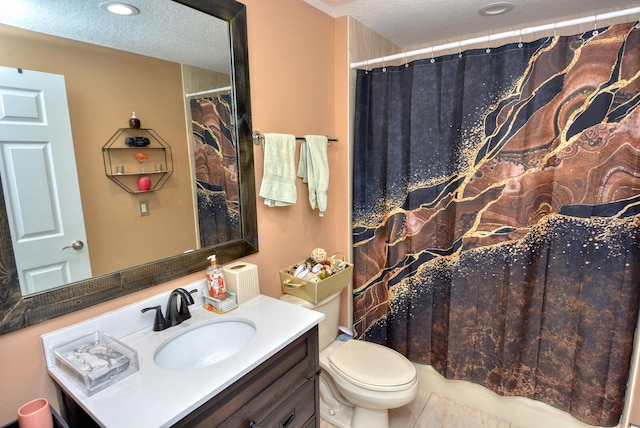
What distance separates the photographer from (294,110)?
6.02 ft

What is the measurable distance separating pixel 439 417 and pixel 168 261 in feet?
5.81

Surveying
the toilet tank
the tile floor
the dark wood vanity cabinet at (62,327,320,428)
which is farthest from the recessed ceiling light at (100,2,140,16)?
the tile floor

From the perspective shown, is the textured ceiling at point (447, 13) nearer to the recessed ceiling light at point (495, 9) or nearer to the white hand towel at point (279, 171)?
the recessed ceiling light at point (495, 9)

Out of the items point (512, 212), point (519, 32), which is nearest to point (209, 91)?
point (519, 32)

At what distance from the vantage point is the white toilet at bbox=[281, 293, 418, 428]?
1.63 metres

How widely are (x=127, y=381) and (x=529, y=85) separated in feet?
6.58

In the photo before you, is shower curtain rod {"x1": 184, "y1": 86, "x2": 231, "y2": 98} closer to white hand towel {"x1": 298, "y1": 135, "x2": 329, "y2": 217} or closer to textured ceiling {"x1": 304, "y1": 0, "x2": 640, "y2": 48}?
white hand towel {"x1": 298, "y1": 135, "x2": 329, "y2": 217}

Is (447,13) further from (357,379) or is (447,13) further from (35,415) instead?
(35,415)

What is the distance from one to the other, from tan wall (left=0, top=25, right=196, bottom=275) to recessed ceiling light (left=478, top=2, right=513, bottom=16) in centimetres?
173

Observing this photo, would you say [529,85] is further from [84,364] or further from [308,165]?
[84,364]

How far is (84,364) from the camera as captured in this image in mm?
988

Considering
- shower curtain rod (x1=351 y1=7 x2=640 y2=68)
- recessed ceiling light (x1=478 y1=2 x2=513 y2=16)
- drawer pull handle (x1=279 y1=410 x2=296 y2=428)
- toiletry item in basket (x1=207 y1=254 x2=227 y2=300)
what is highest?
recessed ceiling light (x1=478 y1=2 x2=513 y2=16)

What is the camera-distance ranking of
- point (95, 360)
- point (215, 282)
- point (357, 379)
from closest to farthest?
point (95, 360)
point (215, 282)
point (357, 379)

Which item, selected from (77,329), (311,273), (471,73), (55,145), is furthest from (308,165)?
(77,329)
